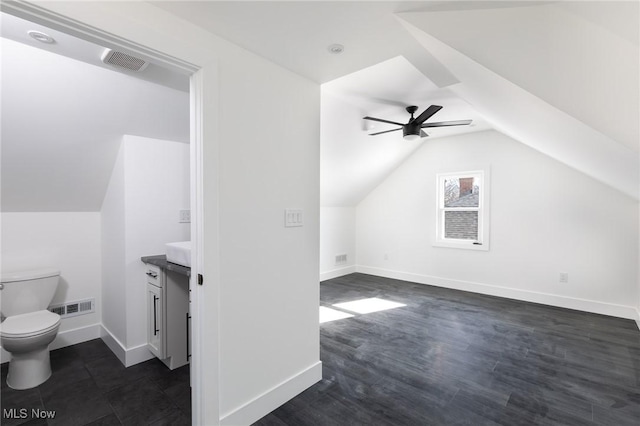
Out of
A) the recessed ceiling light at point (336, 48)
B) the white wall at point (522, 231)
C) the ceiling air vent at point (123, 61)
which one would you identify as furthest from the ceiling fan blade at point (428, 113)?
the ceiling air vent at point (123, 61)

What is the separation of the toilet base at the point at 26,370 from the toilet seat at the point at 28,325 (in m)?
0.18

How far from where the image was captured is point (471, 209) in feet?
15.8

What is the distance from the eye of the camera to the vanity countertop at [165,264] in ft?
6.65

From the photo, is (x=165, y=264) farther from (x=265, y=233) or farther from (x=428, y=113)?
(x=428, y=113)

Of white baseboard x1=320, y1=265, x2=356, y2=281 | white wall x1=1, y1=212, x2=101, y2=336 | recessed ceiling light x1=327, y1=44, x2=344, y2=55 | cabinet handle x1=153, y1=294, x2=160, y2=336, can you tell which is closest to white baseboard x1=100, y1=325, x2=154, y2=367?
cabinet handle x1=153, y1=294, x2=160, y2=336

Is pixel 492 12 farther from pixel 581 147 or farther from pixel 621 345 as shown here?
pixel 621 345

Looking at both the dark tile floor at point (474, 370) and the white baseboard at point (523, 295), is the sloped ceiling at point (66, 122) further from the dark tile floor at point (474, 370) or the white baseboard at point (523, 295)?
the white baseboard at point (523, 295)

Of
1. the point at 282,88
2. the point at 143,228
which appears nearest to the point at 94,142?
the point at 143,228

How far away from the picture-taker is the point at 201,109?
1.56 m

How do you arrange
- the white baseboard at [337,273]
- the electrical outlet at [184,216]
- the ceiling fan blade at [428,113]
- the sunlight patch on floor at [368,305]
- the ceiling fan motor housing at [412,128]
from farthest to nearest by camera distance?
1. the white baseboard at [337,273]
2. the sunlight patch on floor at [368,305]
3. the ceiling fan motor housing at [412,128]
4. the ceiling fan blade at [428,113]
5. the electrical outlet at [184,216]

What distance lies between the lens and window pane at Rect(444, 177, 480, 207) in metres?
4.81

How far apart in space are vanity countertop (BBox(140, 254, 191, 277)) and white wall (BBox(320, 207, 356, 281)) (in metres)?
3.17

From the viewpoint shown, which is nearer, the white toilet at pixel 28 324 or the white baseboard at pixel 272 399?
the white baseboard at pixel 272 399

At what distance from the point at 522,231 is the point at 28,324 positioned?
5519mm
